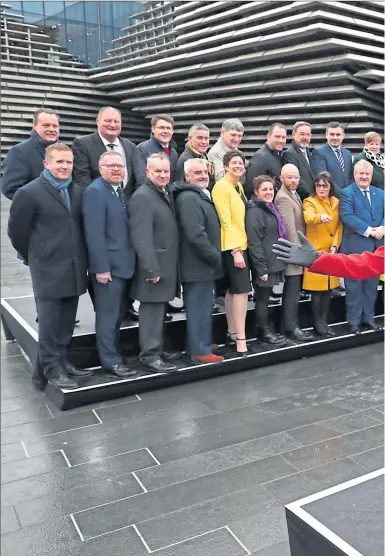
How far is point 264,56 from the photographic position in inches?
415

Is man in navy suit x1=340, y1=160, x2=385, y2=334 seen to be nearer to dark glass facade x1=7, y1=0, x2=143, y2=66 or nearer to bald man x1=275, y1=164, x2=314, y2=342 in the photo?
bald man x1=275, y1=164, x2=314, y2=342

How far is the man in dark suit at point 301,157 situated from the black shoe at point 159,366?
1568mm

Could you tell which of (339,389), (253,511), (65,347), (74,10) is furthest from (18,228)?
(74,10)

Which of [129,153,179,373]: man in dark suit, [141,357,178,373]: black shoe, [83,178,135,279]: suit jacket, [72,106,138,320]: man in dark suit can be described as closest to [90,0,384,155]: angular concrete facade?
[72,106,138,320]: man in dark suit

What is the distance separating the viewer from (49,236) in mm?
2613

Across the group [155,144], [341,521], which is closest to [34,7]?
[155,144]

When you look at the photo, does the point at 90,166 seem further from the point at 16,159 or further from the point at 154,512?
the point at 154,512

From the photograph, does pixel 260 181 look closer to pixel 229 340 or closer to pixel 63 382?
pixel 229 340

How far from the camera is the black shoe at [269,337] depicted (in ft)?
11.0

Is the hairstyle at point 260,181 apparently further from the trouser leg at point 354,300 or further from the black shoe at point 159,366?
the black shoe at point 159,366

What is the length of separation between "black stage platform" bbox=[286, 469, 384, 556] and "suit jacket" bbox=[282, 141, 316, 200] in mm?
2496

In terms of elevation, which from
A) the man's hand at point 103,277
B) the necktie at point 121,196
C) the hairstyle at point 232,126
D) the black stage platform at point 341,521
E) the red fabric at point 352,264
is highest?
the hairstyle at point 232,126

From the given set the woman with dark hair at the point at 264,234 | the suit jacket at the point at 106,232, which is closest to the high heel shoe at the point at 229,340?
the woman with dark hair at the point at 264,234

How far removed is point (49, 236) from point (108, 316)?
0.54 meters
